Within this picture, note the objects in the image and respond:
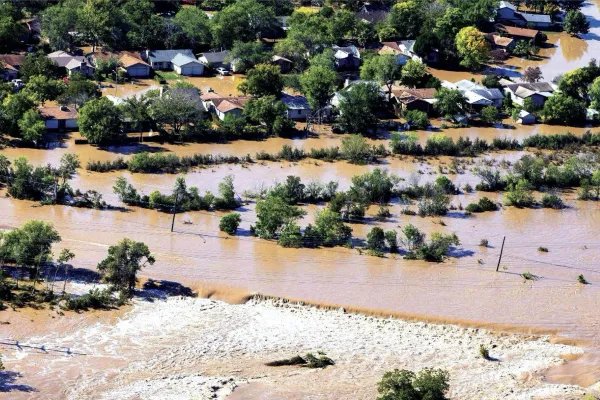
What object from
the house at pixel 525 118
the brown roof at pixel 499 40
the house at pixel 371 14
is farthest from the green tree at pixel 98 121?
the brown roof at pixel 499 40

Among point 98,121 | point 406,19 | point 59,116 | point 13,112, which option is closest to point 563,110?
point 406,19

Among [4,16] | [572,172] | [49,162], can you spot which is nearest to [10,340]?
[49,162]

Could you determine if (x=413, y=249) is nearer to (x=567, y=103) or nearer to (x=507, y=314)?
(x=507, y=314)

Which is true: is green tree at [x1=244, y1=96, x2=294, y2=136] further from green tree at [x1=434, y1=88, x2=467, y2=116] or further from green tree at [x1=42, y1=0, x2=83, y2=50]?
green tree at [x1=42, y1=0, x2=83, y2=50]

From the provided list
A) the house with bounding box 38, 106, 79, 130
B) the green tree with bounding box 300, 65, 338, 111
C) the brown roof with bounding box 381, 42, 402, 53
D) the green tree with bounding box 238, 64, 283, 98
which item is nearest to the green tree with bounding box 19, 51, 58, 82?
the house with bounding box 38, 106, 79, 130

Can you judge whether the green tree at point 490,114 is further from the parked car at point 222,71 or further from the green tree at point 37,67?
the green tree at point 37,67

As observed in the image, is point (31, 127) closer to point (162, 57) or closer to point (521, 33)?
point (162, 57)
